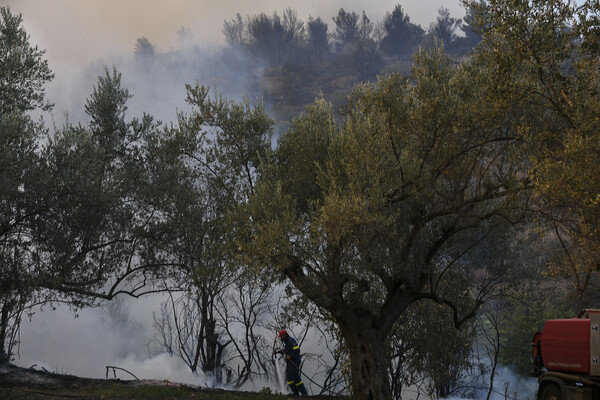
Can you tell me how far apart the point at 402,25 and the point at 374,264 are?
446ft

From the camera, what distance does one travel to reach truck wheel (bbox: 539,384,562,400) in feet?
39.9

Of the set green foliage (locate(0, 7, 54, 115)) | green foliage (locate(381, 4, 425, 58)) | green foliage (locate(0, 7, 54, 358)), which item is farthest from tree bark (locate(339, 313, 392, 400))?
green foliage (locate(381, 4, 425, 58))

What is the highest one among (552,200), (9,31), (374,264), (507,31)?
(9,31)

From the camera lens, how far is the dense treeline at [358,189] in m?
12.9

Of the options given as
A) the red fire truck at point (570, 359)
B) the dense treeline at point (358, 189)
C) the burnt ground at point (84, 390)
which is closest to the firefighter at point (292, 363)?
the dense treeline at point (358, 189)

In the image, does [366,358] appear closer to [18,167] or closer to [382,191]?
[382,191]

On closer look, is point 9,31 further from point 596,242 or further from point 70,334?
point 70,334

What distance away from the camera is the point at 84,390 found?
15.6 meters

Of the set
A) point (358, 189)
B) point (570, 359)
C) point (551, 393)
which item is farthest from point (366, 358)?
point (570, 359)

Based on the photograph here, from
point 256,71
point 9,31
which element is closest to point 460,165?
point 9,31

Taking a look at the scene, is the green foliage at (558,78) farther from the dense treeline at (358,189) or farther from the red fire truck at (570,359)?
the red fire truck at (570,359)

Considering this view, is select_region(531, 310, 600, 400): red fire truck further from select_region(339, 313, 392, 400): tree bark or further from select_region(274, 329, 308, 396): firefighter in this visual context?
select_region(274, 329, 308, 396): firefighter

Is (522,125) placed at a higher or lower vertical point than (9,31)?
lower

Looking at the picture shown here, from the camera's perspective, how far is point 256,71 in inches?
5384
